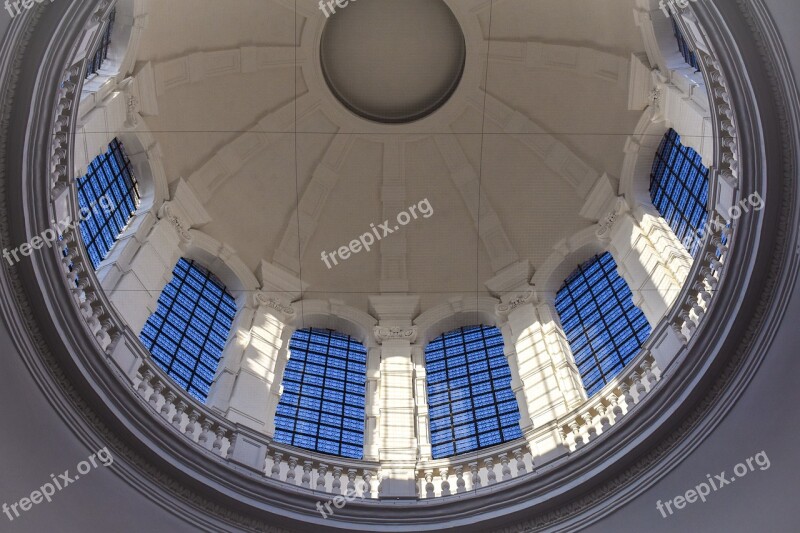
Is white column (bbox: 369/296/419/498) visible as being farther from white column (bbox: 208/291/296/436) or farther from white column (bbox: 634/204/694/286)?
white column (bbox: 634/204/694/286)

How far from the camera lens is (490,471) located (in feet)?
59.5

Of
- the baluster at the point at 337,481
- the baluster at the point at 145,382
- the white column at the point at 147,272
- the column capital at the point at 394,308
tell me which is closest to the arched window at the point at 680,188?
the column capital at the point at 394,308

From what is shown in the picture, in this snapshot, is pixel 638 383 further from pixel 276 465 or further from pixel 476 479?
pixel 276 465

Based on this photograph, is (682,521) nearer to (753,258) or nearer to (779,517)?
(779,517)

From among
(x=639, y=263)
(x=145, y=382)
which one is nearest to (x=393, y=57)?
(x=639, y=263)

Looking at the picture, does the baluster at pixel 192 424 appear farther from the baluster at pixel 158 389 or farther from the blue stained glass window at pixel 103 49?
the blue stained glass window at pixel 103 49

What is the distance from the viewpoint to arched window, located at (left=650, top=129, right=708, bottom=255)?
873 inches

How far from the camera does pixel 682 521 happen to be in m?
15.1

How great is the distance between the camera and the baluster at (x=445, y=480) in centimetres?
1805

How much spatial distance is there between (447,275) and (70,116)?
13944 millimetres

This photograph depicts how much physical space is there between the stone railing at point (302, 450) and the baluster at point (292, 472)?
19 millimetres

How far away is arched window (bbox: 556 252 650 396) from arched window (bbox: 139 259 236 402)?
8.98 meters

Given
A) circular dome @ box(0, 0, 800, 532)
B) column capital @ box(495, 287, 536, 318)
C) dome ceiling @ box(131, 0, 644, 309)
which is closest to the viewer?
circular dome @ box(0, 0, 800, 532)

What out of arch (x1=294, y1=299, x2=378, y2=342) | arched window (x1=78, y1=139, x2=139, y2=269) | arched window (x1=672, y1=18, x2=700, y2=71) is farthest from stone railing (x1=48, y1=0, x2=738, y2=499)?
arch (x1=294, y1=299, x2=378, y2=342)
